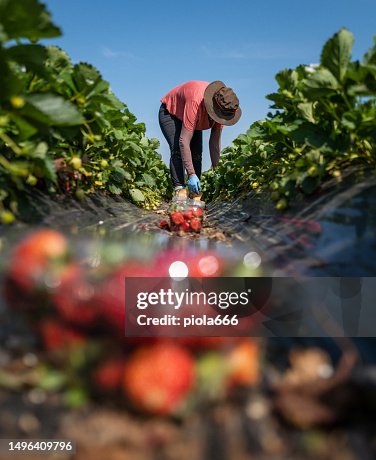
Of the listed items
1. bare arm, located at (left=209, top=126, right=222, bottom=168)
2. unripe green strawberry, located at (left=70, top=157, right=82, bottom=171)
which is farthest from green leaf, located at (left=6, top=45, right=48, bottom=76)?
bare arm, located at (left=209, top=126, right=222, bottom=168)

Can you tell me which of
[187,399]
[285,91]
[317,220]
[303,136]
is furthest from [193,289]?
[285,91]

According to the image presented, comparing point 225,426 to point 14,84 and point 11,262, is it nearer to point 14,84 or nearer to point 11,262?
point 11,262

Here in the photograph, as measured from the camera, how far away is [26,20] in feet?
5.93

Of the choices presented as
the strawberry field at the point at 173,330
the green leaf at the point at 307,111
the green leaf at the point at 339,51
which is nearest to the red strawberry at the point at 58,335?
the strawberry field at the point at 173,330

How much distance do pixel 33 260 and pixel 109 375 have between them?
1.95 ft

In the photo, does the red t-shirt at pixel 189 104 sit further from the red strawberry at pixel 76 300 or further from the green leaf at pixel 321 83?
the red strawberry at pixel 76 300

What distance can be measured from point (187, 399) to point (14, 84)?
1.61 m

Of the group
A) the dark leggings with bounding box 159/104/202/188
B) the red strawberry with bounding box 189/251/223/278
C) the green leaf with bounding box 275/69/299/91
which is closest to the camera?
the red strawberry with bounding box 189/251/223/278

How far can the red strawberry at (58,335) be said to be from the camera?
0.93 m

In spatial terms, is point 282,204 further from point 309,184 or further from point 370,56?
point 370,56

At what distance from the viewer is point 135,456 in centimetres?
69

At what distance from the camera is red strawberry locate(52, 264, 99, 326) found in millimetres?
999

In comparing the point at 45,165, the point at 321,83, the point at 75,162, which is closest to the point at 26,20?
the point at 45,165

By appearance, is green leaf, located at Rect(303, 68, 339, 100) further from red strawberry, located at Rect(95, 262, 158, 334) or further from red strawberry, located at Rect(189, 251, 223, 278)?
red strawberry, located at Rect(95, 262, 158, 334)
